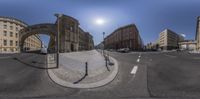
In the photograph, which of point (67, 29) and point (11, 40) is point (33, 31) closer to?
point (67, 29)

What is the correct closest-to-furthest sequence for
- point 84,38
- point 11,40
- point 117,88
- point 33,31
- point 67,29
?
point 117,88
point 67,29
point 84,38
point 33,31
point 11,40

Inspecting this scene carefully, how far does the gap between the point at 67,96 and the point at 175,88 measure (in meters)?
5.62

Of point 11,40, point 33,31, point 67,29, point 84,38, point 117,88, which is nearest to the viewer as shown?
point 117,88

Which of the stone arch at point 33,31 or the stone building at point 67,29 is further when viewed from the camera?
the stone arch at point 33,31

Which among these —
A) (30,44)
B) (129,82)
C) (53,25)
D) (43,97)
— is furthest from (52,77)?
(30,44)

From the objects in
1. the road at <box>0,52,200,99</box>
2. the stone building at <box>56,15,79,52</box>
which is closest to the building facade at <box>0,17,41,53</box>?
the stone building at <box>56,15,79,52</box>

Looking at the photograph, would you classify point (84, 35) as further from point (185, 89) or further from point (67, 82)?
point (185, 89)

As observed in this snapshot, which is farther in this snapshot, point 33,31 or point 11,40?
point 11,40

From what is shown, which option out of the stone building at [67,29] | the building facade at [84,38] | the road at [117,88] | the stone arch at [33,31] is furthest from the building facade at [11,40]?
the road at [117,88]

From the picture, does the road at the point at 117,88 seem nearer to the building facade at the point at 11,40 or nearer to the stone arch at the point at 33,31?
the stone arch at the point at 33,31

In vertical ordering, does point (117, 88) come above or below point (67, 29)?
below

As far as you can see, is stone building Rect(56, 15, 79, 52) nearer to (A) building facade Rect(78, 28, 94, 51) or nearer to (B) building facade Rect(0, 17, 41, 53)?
(A) building facade Rect(78, 28, 94, 51)

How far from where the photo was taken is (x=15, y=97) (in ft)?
24.6

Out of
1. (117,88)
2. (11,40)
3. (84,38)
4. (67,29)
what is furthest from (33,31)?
(11,40)
